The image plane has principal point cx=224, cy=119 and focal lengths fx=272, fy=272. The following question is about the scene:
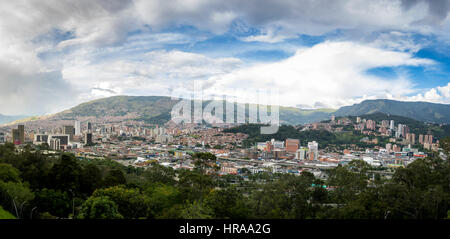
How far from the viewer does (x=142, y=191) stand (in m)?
6.05

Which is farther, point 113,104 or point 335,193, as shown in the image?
point 113,104

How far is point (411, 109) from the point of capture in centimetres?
2908

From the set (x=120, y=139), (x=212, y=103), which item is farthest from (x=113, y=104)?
(x=212, y=103)

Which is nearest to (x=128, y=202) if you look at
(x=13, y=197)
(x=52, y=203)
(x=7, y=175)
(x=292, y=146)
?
(x=52, y=203)

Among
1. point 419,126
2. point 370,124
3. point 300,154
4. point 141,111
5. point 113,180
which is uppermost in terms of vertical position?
point 141,111

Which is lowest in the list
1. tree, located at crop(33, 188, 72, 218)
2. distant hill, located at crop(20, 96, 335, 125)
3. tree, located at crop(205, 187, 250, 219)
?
tree, located at crop(33, 188, 72, 218)

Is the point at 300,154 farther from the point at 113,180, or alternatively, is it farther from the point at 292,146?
the point at 113,180

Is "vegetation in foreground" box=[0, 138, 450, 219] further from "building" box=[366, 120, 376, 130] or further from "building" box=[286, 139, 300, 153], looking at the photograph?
"building" box=[366, 120, 376, 130]

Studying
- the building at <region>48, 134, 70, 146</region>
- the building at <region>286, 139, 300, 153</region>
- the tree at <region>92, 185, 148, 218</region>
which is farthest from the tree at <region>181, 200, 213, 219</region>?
the building at <region>48, 134, 70, 146</region>

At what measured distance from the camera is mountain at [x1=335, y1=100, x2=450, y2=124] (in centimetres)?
2190
